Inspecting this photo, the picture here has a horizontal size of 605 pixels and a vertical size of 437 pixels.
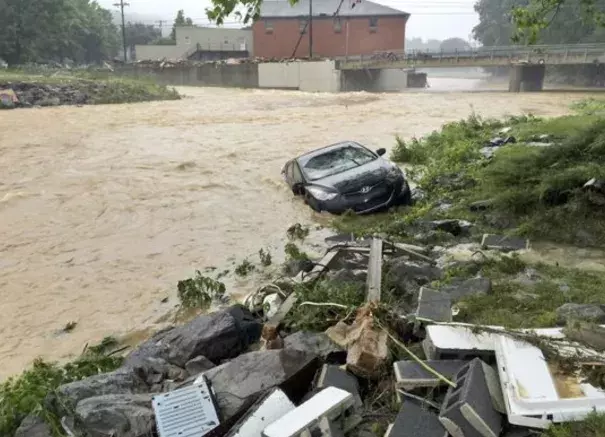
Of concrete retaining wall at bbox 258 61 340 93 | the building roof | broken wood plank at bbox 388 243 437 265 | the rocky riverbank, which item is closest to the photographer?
broken wood plank at bbox 388 243 437 265

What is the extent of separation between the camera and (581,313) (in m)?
4.69

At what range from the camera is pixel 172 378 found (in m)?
5.00

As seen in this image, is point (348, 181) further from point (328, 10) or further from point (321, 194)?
point (328, 10)

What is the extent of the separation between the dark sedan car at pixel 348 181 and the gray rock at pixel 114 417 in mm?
7063

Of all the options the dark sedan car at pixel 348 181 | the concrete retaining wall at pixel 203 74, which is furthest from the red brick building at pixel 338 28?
the dark sedan car at pixel 348 181

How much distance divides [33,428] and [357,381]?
2403 millimetres

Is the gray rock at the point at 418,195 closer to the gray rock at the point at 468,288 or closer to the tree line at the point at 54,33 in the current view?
the gray rock at the point at 468,288

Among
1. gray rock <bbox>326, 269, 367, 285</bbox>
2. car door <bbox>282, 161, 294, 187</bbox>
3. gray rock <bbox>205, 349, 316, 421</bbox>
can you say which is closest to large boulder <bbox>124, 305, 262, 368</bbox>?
gray rock <bbox>205, 349, 316, 421</bbox>

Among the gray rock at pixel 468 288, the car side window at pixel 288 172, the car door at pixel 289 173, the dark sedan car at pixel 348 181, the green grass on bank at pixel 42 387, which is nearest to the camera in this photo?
the green grass on bank at pixel 42 387

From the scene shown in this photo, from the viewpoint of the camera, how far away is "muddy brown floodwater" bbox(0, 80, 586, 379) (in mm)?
7910

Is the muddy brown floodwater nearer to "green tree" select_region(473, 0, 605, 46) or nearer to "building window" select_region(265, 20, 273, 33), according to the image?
"green tree" select_region(473, 0, 605, 46)

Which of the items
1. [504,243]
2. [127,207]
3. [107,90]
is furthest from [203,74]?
[504,243]

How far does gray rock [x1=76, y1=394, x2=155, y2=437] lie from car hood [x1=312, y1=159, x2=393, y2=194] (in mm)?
7158

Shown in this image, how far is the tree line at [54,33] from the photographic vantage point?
191 ft
